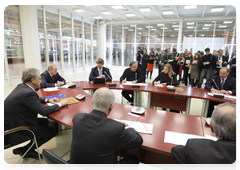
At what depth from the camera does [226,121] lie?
0.99 m

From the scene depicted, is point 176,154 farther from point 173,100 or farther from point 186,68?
point 186,68

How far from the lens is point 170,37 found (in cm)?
1091

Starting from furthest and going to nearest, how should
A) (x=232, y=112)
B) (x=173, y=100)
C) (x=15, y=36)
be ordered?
(x=15, y=36) → (x=173, y=100) → (x=232, y=112)

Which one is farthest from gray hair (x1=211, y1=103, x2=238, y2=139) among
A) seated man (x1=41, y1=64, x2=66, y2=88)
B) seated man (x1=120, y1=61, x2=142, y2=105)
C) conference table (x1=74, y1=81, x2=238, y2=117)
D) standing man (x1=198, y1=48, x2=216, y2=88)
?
standing man (x1=198, y1=48, x2=216, y2=88)

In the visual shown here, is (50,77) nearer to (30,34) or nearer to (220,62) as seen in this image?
(30,34)

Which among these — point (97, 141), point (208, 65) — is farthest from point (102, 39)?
point (97, 141)

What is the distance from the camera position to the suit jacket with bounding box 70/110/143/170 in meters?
1.13

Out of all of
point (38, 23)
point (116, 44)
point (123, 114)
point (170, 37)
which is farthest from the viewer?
point (116, 44)

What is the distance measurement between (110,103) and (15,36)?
720 cm

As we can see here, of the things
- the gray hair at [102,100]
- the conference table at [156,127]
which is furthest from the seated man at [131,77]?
the gray hair at [102,100]

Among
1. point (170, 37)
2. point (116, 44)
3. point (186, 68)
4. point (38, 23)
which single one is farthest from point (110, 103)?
point (116, 44)

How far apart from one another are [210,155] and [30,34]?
7847 mm

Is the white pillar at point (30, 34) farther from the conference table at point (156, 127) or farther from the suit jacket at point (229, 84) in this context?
the suit jacket at point (229, 84)

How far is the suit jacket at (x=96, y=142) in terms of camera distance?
1.13 m
